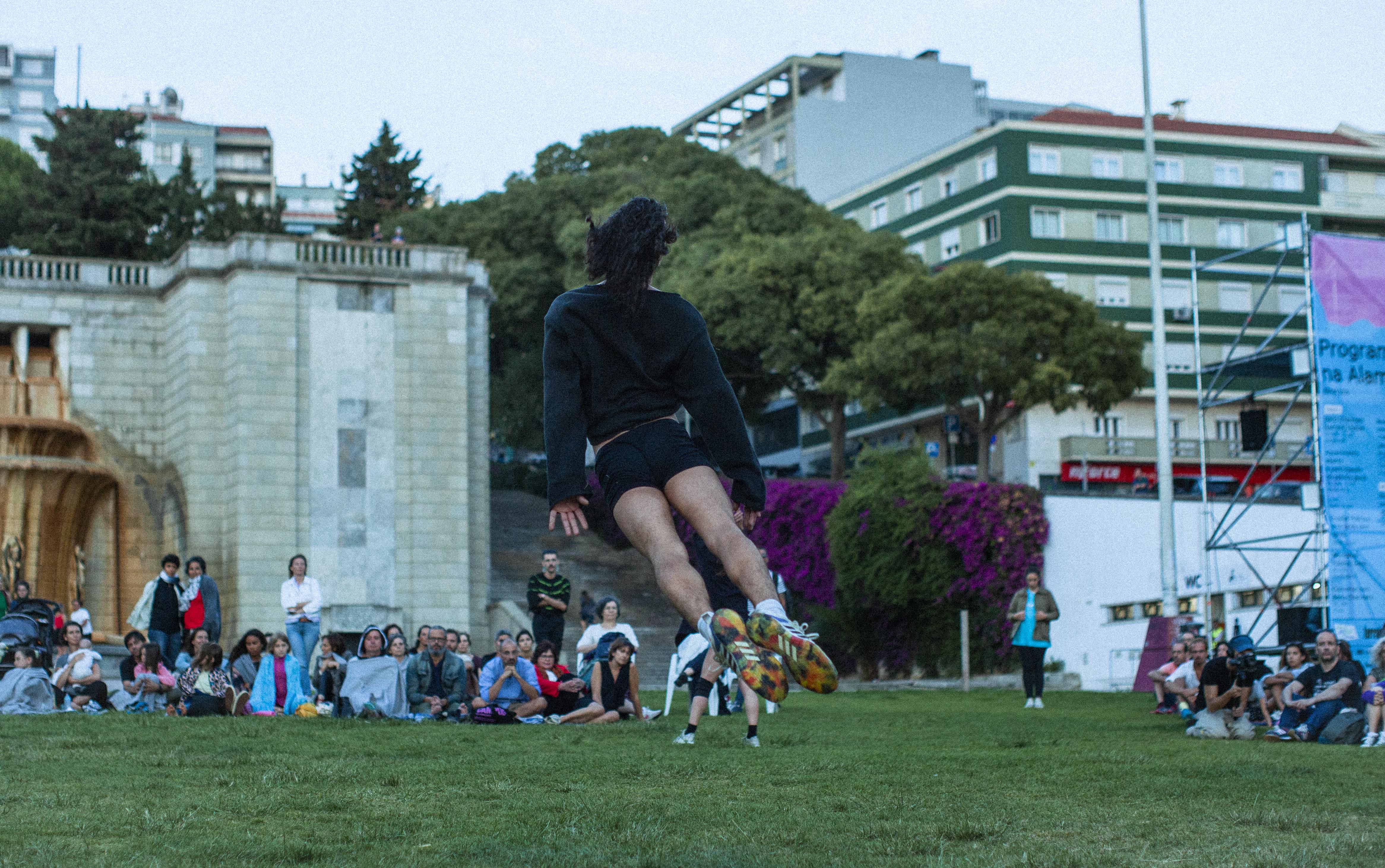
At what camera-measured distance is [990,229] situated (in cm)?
6469

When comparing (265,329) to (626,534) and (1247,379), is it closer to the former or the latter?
(626,534)

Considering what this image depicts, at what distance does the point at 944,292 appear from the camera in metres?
45.8

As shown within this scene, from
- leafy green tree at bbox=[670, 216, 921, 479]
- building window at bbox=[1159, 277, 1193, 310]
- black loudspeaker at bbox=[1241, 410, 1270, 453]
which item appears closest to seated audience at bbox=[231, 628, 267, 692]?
black loudspeaker at bbox=[1241, 410, 1270, 453]

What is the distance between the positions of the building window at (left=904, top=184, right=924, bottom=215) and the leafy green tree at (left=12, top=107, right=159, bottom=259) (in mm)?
31479

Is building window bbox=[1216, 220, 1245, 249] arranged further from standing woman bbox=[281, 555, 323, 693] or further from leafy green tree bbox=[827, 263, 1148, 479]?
standing woman bbox=[281, 555, 323, 693]

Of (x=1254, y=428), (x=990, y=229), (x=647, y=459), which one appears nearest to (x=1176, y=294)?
(x=990, y=229)

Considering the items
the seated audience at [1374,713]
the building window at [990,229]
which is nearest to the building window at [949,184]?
the building window at [990,229]

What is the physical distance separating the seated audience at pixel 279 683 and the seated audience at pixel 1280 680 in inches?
377

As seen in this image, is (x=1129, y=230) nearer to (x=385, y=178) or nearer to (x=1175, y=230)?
(x=1175, y=230)

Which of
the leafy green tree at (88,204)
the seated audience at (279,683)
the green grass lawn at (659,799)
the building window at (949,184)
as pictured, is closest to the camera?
the green grass lawn at (659,799)

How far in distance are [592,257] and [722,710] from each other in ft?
34.8

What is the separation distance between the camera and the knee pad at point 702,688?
473 inches

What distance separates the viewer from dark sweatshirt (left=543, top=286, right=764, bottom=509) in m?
7.01

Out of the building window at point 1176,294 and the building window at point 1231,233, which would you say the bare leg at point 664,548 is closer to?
the building window at point 1176,294
